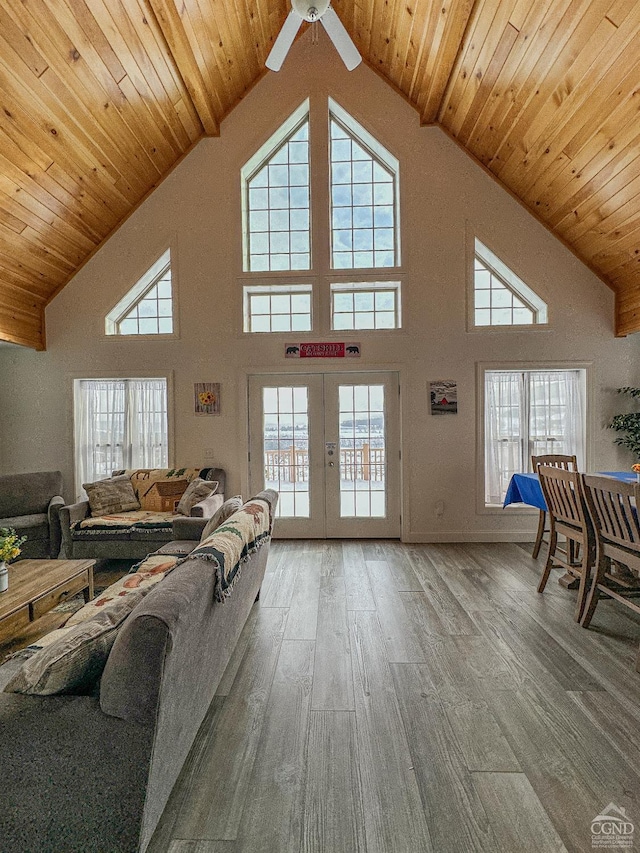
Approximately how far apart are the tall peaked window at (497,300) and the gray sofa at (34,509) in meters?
5.21

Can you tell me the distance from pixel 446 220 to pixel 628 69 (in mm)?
2202

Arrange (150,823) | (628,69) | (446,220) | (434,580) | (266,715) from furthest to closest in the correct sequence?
(446,220) < (434,580) < (628,69) < (266,715) < (150,823)

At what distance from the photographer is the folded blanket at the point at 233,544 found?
1892 millimetres

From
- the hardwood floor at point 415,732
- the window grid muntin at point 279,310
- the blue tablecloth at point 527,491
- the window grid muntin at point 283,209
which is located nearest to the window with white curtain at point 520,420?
the blue tablecloth at point 527,491

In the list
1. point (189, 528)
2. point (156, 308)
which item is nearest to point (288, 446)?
point (189, 528)

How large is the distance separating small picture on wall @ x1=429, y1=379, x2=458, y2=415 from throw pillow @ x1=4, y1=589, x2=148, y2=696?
4.43m

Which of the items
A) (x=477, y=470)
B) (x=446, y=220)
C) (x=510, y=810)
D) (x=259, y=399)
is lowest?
(x=510, y=810)

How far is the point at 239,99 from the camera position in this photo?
5.41 m

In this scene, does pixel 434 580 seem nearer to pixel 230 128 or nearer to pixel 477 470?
pixel 477 470

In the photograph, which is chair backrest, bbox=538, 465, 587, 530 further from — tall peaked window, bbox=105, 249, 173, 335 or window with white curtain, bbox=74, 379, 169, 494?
tall peaked window, bbox=105, 249, 173, 335

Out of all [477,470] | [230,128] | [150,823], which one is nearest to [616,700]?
[150,823]

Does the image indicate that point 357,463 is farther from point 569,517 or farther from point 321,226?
point 321,226

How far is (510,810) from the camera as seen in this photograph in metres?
1.64

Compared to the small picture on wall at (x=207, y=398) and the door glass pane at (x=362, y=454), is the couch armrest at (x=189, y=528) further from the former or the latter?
the door glass pane at (x=362, y=454)
